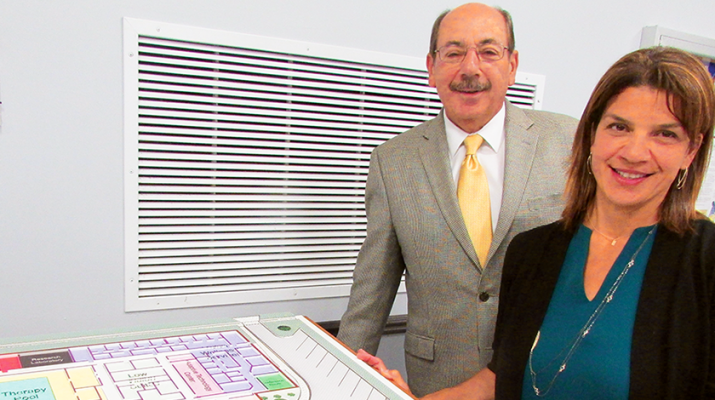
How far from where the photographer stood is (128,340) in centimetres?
92

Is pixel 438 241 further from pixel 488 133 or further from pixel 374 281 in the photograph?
pixel 488 133

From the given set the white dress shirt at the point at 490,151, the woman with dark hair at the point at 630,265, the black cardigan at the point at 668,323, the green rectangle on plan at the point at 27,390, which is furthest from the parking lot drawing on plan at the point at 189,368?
the white dress shirt at the point at 490,151

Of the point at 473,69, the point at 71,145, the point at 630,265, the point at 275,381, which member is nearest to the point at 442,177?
the point at 473,69

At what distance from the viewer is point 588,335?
1.11m

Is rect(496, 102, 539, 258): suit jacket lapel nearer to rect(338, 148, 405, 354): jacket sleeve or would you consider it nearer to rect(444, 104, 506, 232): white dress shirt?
rect(444, 104, 506, 232): white dress shirt

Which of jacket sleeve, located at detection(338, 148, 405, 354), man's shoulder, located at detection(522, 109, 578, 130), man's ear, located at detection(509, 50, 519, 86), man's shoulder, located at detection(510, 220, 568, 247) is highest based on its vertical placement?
man's ear, located at detection(509, 50, 519, 86)

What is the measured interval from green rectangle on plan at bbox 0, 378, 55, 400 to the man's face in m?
1.15

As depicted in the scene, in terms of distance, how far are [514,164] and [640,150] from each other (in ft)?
1.48

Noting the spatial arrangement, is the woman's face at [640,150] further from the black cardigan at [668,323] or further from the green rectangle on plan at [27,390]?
the green rectangle on plan at [27,390]

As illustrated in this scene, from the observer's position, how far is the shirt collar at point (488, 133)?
1548 mm

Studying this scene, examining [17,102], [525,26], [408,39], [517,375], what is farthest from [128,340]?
[525,26]

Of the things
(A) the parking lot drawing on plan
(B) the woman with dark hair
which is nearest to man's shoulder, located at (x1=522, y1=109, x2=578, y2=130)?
(B) the woman with dark hair

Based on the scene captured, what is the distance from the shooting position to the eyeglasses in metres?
1.48

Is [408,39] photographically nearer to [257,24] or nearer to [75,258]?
[257,24]
